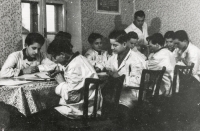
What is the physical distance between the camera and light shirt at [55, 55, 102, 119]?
78.5 inches

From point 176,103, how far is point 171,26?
2678 millimetres

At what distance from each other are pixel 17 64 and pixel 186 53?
245 centimetres

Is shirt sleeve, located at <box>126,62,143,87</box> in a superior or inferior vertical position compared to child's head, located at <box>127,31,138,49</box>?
inferior

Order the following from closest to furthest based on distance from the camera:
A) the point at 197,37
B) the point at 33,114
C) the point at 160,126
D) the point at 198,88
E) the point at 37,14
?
the point at 33,114 → the point at 160,126 → the point at 198,88 → the point at 37,14 → the point at 197,37

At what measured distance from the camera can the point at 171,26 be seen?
5.30 metres

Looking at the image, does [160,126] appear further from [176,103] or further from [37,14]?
[37,14]

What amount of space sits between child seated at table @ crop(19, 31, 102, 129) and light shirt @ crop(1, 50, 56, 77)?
2.07 ft

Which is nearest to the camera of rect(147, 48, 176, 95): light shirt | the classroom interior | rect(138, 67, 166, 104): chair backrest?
rect(138, 67, 166, 104): chair backrest

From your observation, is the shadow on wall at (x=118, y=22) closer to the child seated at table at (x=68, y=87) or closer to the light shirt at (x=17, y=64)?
the light shirt at (x=17, y=64)

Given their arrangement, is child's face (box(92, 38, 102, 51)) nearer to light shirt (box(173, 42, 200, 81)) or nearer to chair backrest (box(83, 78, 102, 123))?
light shirt (box(173, 42, 200, 81))

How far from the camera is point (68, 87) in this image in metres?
1.98

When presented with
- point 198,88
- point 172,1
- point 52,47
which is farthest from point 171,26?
point 52,47

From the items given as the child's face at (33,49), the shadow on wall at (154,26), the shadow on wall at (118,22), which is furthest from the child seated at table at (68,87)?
the shadow on wall at (154,26)

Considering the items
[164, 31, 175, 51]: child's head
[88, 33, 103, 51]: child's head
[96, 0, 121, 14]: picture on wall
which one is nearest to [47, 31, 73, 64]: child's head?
[88, 33, 103, 51]: child's head
